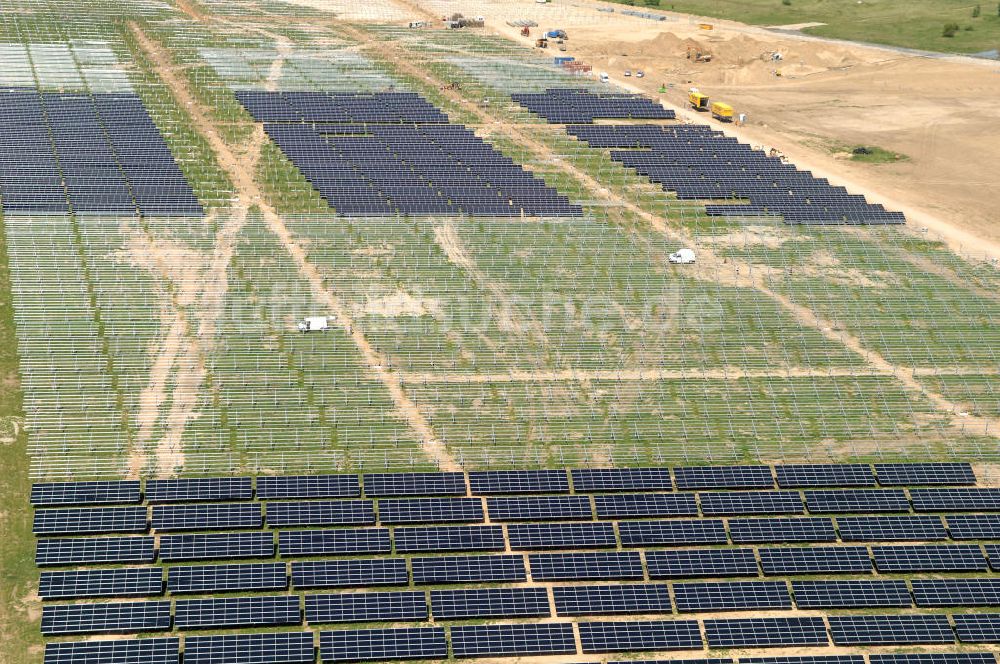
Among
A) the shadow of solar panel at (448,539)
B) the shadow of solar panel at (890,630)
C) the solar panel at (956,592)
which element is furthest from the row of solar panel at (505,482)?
the shadow of solar panel at (890,630)

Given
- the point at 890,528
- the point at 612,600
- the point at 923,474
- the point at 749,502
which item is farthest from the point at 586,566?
the point at 923,474

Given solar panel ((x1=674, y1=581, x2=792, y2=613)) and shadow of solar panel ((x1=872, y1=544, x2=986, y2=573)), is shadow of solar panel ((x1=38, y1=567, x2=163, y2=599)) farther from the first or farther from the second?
shadow of solar panel ((x1=872, y1=544, x2=986, y2=573))

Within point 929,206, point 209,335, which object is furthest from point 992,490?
point 209,335

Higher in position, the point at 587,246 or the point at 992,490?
the point at 587,246

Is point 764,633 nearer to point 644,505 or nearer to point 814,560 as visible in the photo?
point 814,560

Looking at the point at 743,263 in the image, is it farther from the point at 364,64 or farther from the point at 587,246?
the point at 364,64

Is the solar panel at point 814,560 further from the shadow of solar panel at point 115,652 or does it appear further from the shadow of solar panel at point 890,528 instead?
the shadow of solar panel at point 115,652

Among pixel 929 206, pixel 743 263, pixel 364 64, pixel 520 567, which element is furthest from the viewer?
pixel 364 64

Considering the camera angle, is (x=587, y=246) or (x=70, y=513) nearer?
(x=70, y=513)
